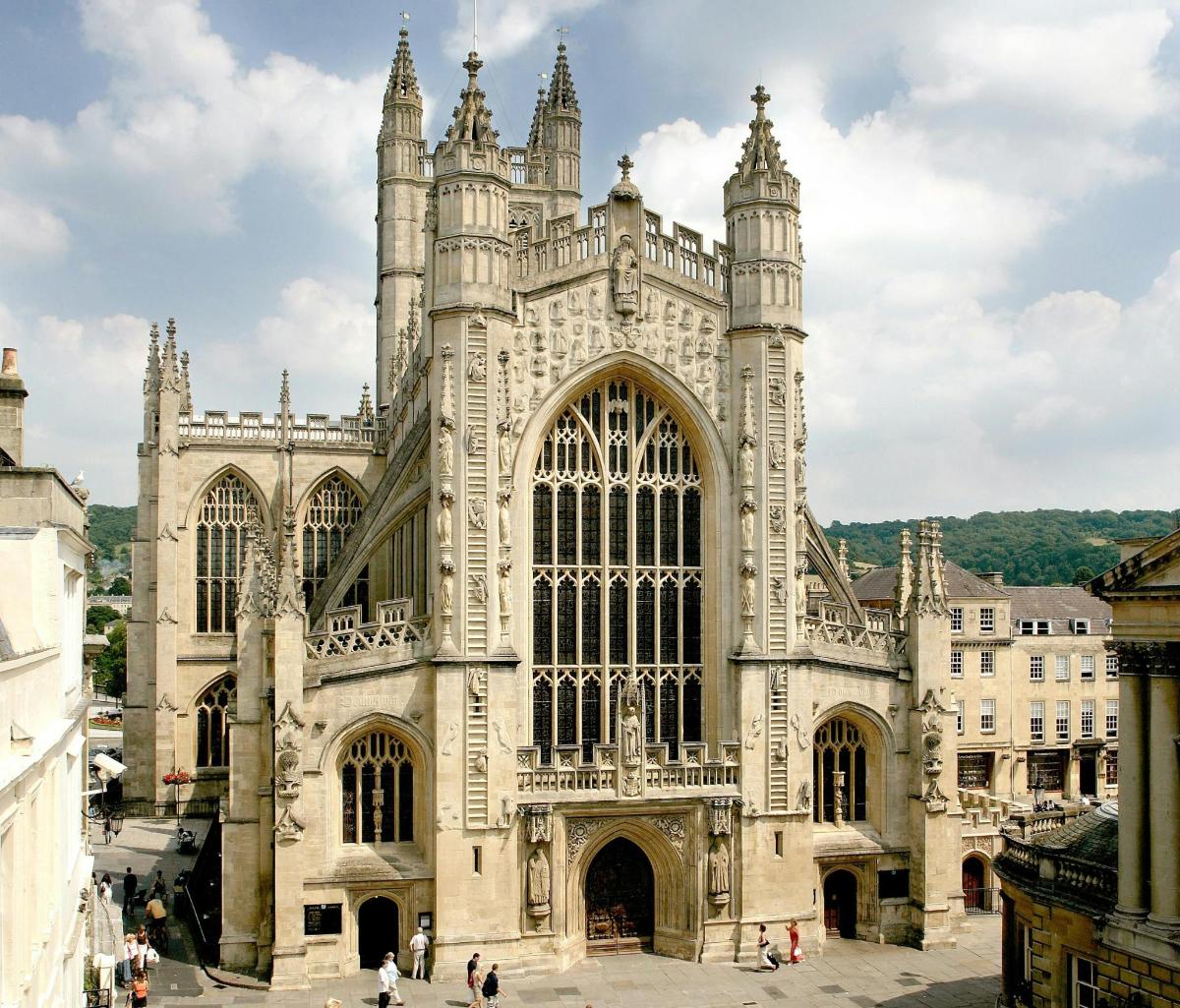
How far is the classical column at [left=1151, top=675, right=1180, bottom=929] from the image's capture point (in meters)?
22.1

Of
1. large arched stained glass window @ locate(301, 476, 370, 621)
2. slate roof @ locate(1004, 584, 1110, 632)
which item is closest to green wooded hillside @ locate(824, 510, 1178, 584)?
slate roof @ locate(1004, 584, 1110, 632)

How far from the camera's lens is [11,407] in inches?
946

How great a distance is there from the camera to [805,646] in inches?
1264

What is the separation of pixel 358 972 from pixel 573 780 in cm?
686

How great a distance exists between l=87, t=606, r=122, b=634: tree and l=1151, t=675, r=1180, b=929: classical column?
324 ft

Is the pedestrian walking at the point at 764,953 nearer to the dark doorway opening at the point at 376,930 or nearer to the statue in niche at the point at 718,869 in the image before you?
the statue in niche at the point at 718,869

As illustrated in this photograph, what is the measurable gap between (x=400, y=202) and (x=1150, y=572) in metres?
39.3

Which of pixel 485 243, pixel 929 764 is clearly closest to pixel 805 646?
pixel 929 764

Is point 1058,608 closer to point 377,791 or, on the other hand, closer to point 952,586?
point 952,586

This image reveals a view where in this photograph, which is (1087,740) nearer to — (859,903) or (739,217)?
(859,903)

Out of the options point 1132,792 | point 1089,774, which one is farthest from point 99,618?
point 1132,792

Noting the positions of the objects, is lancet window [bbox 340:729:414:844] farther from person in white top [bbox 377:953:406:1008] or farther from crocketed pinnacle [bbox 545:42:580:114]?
crocketed pinnacle [bbox 545:42:580:114]

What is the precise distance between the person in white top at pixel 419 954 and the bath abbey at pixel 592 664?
0.45 meters

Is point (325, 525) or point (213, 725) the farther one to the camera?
point (213, 725)
